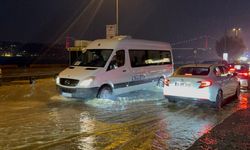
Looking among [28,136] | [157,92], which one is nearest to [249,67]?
[157,92]

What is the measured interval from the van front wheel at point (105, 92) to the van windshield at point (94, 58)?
925mm

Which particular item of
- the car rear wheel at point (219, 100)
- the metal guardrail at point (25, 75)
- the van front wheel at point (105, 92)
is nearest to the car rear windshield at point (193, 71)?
the car rear wheel at point (219, 100)

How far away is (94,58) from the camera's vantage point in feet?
43.3

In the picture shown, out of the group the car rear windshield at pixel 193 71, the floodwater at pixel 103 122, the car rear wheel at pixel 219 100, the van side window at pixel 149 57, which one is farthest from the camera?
the van side window at pixel 149 57

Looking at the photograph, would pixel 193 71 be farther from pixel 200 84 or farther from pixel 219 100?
pixel 219 100

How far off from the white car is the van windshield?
Result: 9.03 feet

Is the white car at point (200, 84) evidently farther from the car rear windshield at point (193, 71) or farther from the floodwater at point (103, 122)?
the floodwater at point (103, 122)

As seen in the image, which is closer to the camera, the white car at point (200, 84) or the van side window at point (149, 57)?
the white car at point (200, 84)

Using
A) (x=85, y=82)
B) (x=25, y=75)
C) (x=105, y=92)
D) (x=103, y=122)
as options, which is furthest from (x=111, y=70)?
(x=25, y=75)

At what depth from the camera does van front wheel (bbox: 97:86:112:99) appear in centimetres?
1238

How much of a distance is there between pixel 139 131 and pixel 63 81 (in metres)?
5.48

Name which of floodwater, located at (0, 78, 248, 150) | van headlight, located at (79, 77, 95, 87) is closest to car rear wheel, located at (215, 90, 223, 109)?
floodwater, located at (0, 78, 248, 150)

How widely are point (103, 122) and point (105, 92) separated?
3.90m

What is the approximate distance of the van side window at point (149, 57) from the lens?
46.9ft
